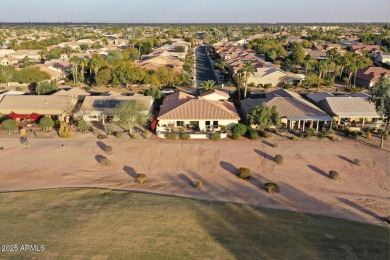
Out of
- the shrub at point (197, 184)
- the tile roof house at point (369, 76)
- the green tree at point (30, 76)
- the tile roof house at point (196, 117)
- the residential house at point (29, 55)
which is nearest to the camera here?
the shrub at point (197, 184)

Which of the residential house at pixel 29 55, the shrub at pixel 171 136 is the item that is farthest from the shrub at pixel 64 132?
the residential house at pixel 29 55

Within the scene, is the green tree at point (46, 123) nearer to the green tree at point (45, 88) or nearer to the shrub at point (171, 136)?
the shrub at point (171, 136)

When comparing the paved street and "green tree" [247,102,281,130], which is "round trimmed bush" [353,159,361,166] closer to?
"green tree" [247,102,281,130]

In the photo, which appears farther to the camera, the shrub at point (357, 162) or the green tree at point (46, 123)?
the green tree at point (46, 123)

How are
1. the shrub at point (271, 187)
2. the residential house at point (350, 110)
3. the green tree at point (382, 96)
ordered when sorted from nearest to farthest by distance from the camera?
the shrub at point (271, 187)
the green tree at point (382, 96)
the residential house at point (350, 110)

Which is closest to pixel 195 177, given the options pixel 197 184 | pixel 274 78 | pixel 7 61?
pixel 197 184

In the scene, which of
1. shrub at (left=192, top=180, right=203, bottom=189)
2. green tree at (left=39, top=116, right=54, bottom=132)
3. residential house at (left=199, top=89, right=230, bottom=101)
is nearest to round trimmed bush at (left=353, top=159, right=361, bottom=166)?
shrub at (left=192, top=180, right=203, bottom=189)

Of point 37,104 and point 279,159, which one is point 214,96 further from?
point 37,104

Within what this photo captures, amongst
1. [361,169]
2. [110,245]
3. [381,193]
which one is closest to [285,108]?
[361,169]
